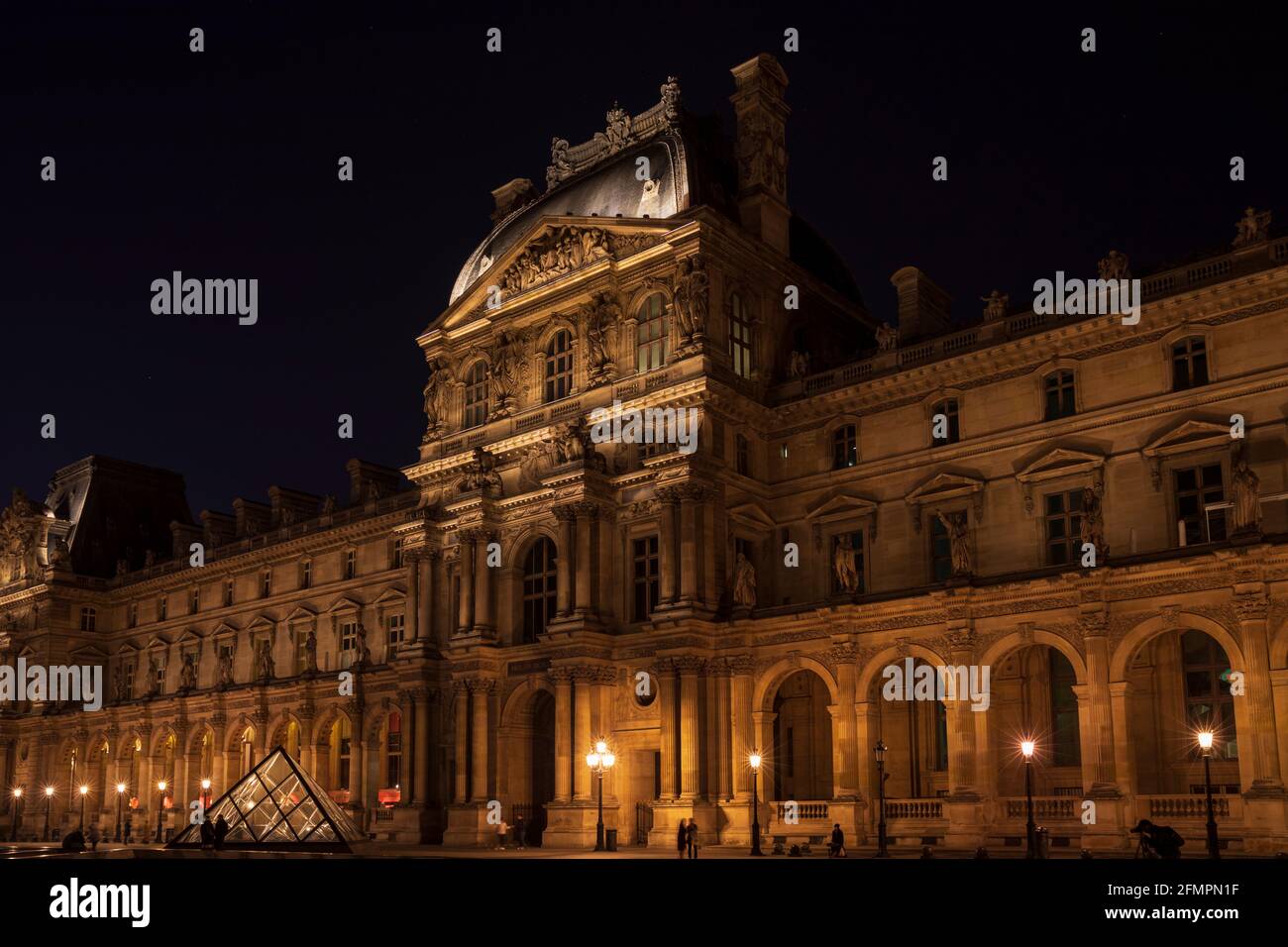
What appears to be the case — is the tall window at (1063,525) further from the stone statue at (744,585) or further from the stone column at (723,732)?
the stone column at (723,732)

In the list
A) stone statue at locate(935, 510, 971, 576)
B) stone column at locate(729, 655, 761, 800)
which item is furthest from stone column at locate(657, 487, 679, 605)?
stone statue at locate(935, 510, 971, 576)

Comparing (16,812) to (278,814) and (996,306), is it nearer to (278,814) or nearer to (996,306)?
(278,814)

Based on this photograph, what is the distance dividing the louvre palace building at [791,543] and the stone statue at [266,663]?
430 centimetres

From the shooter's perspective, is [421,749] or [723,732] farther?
[421,749]

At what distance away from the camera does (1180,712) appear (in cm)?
3884

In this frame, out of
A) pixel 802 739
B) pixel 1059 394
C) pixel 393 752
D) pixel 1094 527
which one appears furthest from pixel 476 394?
pixel 1094 527

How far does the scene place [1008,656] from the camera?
42562mm

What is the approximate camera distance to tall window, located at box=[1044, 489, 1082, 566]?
134ft

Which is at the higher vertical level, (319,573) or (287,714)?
(319,573)

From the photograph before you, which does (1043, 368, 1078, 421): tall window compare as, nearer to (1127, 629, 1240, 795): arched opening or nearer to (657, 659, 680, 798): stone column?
(1127, 629, 1240, 795): arched opening

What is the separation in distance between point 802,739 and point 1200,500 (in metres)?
15.6

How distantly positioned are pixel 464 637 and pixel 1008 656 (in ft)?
63.7
